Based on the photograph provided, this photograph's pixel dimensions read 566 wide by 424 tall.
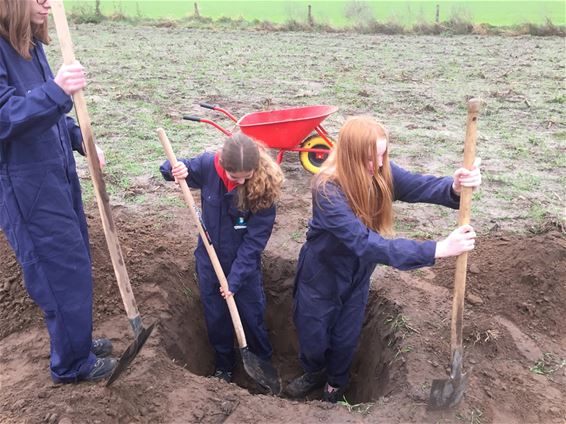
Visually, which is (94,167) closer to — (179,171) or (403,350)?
(179,171)

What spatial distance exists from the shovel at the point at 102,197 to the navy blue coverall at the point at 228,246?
26.4 inches

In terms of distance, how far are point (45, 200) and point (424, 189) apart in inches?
84.6

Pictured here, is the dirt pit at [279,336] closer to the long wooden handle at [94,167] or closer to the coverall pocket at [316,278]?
the coverall pocket at [316,278]

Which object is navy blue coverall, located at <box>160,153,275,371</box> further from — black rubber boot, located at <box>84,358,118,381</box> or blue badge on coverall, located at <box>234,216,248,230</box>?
black rubber boot, located at <box>84,358,118,381</box>

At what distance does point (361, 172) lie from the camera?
9.89 feet

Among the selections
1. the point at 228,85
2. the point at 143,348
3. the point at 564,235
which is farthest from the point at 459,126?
the point at 143,348

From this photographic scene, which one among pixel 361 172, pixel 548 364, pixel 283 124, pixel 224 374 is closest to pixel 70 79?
pixel 361 172

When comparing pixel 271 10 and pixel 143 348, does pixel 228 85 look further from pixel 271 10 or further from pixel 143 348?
pixel 271 10

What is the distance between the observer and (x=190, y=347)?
4312 millimetres

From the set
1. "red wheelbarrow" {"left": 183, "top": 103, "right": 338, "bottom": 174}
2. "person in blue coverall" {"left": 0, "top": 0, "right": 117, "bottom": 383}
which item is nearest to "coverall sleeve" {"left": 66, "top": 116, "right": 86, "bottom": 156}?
"person in blue coverall" {"left": 0, "top": 0, "right": 117, "bottom": 383}

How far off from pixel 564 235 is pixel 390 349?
2.02 metres

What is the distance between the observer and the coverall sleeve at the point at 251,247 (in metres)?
3.59

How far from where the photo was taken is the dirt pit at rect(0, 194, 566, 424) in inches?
124

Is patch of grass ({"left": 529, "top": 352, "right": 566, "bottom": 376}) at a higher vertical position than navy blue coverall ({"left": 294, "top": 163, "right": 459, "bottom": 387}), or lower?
lower
